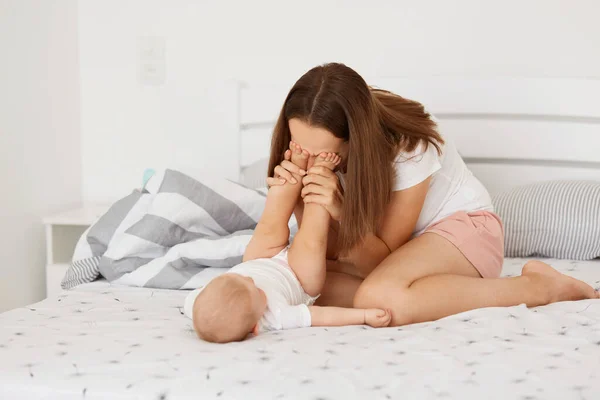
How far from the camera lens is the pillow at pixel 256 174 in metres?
2.46

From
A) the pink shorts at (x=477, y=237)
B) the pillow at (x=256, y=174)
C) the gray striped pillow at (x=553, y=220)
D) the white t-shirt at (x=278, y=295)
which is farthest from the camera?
the pillow at (x=256, y=174)

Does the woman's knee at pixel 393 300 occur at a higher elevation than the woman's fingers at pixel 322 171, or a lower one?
lower

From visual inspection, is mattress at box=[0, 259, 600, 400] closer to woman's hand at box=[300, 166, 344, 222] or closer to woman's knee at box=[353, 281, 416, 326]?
woman's knee at box=[353, 281, 416, 326]

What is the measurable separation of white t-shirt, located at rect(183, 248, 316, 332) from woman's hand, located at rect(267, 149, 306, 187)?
0.17 m

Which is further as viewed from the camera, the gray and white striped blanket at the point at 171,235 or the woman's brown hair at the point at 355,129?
the gray and white striped blanket at the point at 171,235

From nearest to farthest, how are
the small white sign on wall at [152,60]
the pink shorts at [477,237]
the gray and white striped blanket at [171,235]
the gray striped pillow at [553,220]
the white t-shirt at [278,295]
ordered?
the white t-shirt at [278,295], the pink shorts at [477,237], the gray and white striped blanket at [171,235], the gray striped pillow at [553,220], the small white sign on wall at [152,60]

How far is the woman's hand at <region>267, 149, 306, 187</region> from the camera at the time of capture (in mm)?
1610

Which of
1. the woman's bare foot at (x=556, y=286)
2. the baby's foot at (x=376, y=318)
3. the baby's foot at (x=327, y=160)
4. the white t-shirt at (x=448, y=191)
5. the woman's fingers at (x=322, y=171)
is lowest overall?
the baby's foot at (x=376, y=318)

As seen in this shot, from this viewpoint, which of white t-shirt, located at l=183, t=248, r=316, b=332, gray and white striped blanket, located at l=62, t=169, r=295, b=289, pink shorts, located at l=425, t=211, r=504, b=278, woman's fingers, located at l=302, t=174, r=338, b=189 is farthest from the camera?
gray and white striped blanket, located at l=62, t=169, r=295, b=289

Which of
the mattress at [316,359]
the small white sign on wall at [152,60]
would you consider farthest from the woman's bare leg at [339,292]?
the small white sign on wall at [152,60]

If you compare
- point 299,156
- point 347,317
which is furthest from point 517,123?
point 347,317

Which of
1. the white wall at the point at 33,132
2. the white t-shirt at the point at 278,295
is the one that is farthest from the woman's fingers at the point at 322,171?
the white wall at the point at 33,132

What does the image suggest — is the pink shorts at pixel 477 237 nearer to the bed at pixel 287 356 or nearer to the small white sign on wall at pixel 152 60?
the bed at pixel 287 356

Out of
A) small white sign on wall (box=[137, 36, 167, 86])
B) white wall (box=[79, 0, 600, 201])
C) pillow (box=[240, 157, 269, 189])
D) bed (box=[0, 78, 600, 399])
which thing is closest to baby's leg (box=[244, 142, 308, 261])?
bed (box=[0, 78, 600, 399])
